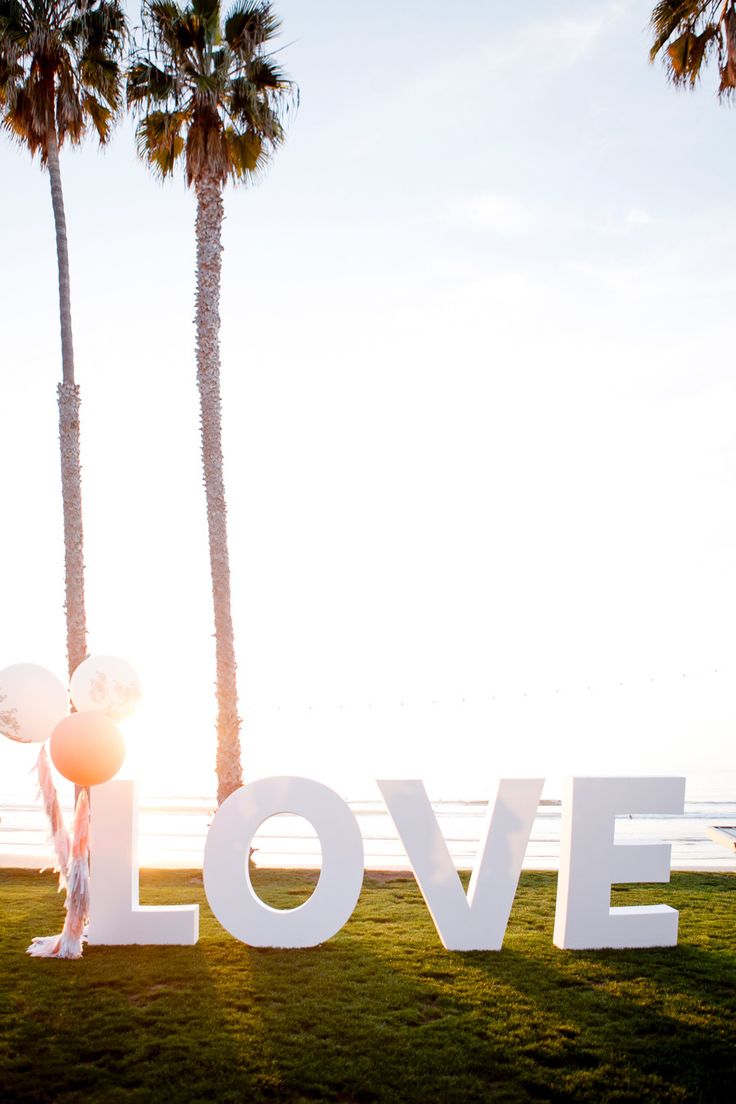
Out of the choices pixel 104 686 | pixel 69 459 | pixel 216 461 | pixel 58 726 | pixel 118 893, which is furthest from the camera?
pixel 69 459

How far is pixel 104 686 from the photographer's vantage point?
7.98m

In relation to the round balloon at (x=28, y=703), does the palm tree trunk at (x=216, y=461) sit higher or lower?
higher

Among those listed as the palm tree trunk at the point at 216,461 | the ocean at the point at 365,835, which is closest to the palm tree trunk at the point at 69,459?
the palm tree trunk at the point at 216,461

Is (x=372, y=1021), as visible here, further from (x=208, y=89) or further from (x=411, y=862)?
(x=208, y=89)

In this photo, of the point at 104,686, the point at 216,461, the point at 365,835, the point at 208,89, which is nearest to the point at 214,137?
the point at 208,89

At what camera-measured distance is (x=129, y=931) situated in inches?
309

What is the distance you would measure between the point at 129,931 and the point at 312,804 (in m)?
2.11

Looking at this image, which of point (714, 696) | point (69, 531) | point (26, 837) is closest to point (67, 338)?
point (69, 531)

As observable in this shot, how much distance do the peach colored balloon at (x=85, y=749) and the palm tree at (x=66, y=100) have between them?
5.65 m

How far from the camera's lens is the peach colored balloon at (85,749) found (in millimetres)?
7508

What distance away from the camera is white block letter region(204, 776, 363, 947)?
7535 millimetres

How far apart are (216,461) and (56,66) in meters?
7.45

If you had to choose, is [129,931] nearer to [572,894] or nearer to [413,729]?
[572,894]

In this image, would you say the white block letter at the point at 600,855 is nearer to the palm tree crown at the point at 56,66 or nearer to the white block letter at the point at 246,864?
the white block letter at the point at 246,864
